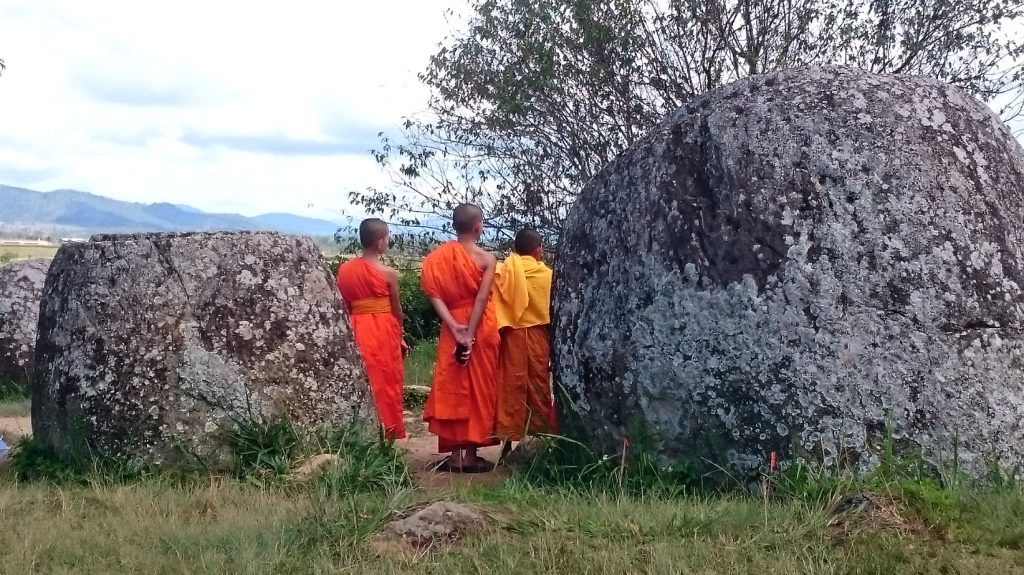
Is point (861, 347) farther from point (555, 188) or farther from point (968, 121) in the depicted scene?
point (555, 188)

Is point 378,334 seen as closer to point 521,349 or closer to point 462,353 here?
point 462,353

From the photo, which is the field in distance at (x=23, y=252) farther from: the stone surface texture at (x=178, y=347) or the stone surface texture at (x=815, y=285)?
the stone surface texture at (x=815, y=285)

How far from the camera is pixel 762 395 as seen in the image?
4512 mm

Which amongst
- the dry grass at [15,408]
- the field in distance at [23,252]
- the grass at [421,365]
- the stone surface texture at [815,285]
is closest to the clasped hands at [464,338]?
the stone surface texture at [815,285]

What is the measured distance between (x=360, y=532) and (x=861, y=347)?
2.34 meters

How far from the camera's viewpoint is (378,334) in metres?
7.04

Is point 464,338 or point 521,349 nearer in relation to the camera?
point 464,338

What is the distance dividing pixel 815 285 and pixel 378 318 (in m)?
3.50

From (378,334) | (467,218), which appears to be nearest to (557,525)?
(467,218)

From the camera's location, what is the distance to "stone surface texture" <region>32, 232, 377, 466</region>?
5359 mm

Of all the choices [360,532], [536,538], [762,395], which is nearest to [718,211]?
[762,395]

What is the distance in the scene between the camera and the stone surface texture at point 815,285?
14.4 ft

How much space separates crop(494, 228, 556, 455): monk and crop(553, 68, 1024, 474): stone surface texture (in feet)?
4.47

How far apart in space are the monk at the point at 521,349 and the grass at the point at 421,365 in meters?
3.70
